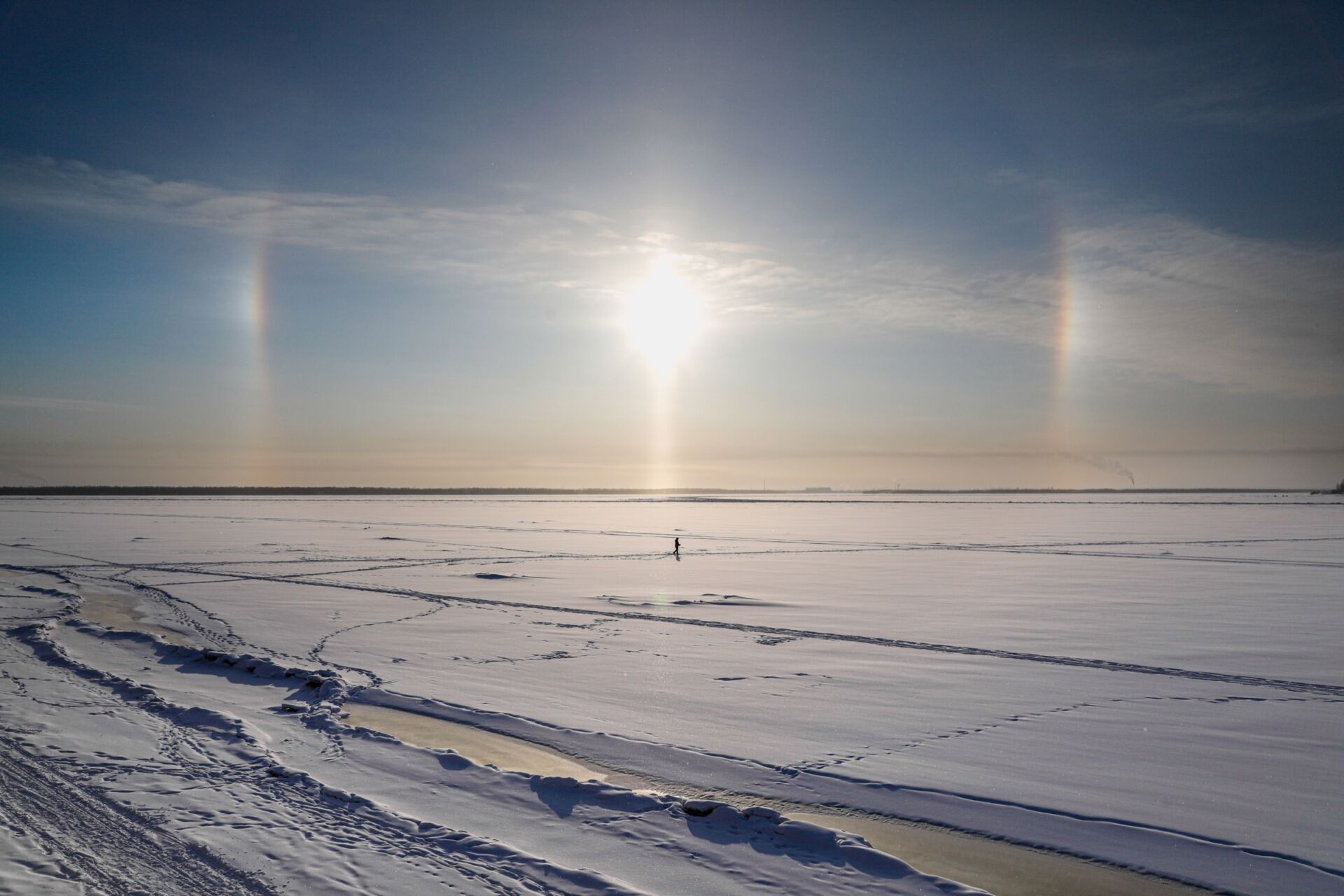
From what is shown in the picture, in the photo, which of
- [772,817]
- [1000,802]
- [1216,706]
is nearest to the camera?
[772,817]

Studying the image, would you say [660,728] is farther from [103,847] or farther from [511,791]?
[103,847]

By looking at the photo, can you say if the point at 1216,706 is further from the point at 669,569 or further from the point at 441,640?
the point at 669,569

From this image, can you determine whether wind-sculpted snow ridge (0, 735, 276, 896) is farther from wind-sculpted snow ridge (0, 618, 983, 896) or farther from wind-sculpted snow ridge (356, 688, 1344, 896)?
wind-sculpted snow ridge (356, 688, 1344, 896)

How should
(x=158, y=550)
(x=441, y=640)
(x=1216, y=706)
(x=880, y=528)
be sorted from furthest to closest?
(x=880, y=528)
(x=158, y=550)
(x=441, y=640)
(x=1216, y=706)

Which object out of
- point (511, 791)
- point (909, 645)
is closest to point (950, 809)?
point (511, 791)

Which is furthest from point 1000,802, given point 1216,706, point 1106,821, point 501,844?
point 1216,706

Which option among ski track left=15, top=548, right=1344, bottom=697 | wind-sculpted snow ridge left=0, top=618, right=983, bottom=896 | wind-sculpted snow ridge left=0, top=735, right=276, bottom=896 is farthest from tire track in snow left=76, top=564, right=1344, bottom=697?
wind-sculpted snow ridge left=0, top=735, right=276, bottom=896

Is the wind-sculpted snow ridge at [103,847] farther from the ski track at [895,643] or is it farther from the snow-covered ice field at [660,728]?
the ski track at [895,643]

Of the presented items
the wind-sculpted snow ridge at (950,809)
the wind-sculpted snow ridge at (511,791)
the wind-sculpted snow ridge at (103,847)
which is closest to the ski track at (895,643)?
the wind-sculpted snow ridge at (511,791)
